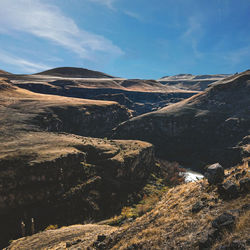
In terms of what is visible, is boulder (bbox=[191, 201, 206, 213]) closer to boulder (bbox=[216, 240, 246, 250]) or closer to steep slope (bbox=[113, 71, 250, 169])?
boulder (bbox=[216, 240, 246, 250])

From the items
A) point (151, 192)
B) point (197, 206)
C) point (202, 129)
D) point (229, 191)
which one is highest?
point (202, 129)

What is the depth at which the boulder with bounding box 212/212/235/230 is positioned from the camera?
13594 mm

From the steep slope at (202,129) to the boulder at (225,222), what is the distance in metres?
136

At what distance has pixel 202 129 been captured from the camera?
575 ft

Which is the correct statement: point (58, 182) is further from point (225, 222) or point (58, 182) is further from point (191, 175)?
point (191, 175)

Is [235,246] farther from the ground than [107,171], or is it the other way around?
[235,246]

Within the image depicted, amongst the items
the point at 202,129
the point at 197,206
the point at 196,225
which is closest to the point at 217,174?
the point at 197,206

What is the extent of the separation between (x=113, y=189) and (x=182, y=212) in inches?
2259

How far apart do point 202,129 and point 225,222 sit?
17420cm

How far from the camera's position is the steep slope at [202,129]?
5984 inches

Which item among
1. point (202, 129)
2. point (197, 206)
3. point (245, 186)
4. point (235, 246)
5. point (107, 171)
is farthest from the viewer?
point (202, 129)

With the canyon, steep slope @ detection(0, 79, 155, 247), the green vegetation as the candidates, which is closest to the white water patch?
the green vegetation

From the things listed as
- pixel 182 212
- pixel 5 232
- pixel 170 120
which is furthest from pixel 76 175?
pixel 170 120

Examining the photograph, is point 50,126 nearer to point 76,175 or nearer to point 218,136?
point 76,175
